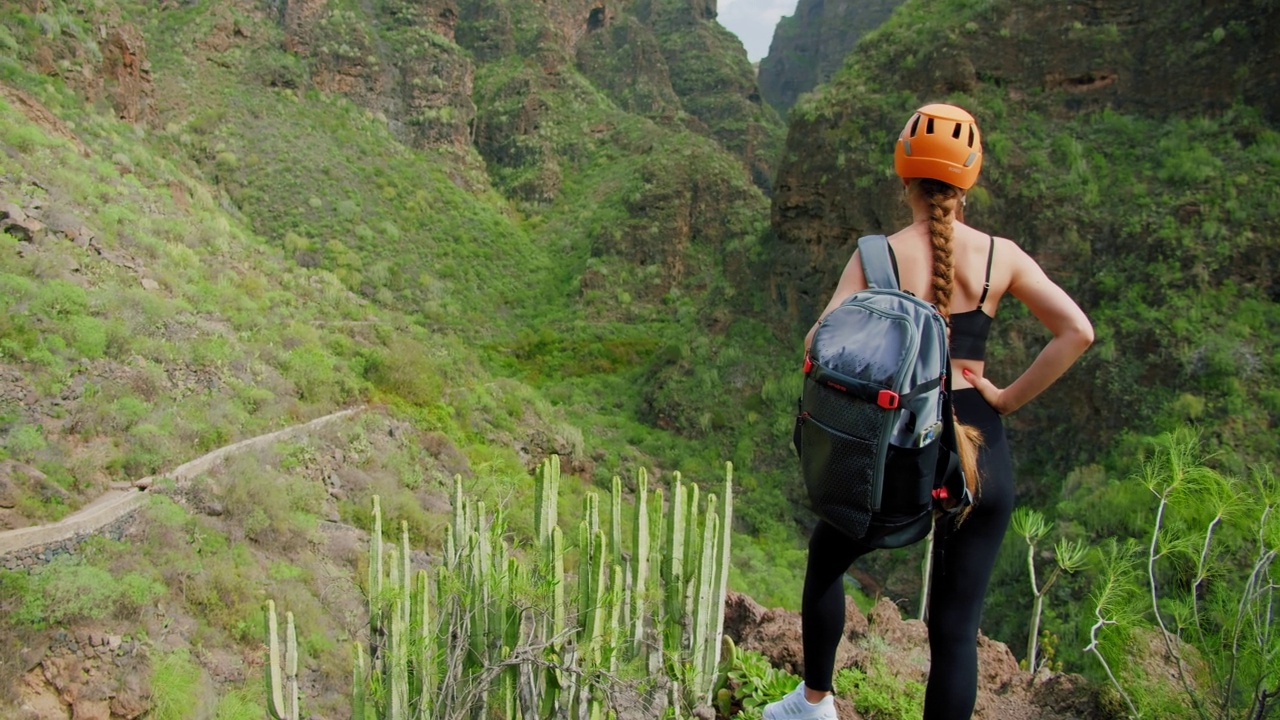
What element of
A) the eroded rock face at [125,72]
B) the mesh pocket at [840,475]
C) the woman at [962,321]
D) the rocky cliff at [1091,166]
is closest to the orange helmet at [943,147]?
the woman at [962,321]

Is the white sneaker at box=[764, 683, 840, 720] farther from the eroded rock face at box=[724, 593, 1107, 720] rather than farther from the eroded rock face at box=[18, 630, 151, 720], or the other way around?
the eroded rock face at box=[18, 630, 151, 720]

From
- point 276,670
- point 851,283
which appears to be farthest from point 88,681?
point 851,283

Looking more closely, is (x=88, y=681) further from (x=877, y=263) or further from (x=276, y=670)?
(x=877, y=263)

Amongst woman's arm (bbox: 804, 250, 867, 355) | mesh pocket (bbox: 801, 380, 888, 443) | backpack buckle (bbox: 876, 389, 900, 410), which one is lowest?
mesh pocket (bbox: 801, 380, 888, 443)

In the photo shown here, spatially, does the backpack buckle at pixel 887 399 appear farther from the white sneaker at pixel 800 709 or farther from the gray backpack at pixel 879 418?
the white sneaker at pixel 800 709

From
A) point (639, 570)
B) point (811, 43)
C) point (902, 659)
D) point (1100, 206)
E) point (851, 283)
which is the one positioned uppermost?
point (811, 43)

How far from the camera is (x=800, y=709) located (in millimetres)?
3025

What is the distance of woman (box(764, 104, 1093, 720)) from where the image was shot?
8.14ft

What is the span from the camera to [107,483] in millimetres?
7922

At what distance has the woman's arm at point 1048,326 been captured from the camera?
8.15ft

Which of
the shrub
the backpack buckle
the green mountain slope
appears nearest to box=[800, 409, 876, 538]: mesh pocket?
the backpack buckle

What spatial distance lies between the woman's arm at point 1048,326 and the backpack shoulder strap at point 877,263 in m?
0.36

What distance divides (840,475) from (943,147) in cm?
104

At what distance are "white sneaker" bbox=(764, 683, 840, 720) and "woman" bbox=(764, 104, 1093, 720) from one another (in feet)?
1.49
